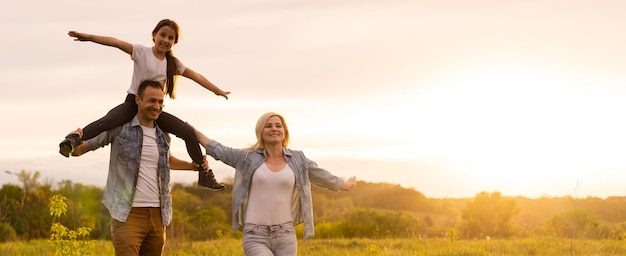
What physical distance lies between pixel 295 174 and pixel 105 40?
2.39m

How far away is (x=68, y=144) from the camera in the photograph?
6.44 meters

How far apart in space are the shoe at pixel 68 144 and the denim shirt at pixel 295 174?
155cm

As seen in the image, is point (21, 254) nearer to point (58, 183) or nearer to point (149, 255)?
point (149, 255)

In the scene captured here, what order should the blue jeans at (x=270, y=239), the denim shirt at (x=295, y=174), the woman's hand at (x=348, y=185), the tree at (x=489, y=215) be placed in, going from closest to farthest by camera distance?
the blue jeans at (x=270, y=239) → the denim shirt at (x=295, y=174) → the woman's hand at (x=348, y=185) → the tree at (x=489, y=215)

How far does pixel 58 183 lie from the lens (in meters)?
41.4

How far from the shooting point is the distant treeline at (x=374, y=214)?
78.3 ft

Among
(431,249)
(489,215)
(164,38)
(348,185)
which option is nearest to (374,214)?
(489,215)

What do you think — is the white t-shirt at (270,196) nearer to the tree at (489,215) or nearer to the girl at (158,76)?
the girl at (158,76)

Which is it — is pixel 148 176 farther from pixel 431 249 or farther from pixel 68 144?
pixel 431 249

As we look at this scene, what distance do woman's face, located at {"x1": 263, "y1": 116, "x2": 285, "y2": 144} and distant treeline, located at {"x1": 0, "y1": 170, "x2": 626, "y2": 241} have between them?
7.00 m

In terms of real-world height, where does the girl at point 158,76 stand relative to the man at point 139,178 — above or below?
above

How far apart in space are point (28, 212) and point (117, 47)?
2957 cm

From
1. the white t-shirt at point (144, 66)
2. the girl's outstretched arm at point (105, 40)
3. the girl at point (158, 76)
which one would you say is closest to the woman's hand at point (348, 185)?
the girl at point (158, 76)

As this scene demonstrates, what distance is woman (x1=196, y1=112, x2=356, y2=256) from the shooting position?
709 cm
